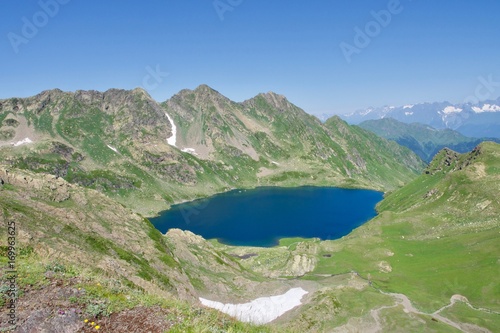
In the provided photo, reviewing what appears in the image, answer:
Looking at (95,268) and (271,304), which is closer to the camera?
(95,268)

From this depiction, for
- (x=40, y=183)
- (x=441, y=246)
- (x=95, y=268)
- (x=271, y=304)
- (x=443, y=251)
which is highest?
(x=40, y=183)

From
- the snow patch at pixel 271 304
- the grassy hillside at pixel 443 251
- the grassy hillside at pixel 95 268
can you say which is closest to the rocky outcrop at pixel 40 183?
the grassy hillside at pixel 95 268

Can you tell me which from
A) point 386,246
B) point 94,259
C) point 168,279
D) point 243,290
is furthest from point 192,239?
point 386,246

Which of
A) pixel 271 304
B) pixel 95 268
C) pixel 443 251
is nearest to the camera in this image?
pixel 95 268

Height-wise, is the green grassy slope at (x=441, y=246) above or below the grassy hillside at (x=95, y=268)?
below

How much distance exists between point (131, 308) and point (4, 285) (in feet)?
19.5

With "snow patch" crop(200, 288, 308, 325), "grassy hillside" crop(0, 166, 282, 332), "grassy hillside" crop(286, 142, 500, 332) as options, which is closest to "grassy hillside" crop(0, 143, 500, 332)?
"grassy hillside" crop(0, 166, 282, 332)

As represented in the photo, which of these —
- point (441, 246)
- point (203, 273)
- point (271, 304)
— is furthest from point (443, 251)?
point (203, 273)

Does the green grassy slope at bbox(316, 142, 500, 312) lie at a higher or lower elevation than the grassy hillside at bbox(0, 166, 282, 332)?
lower

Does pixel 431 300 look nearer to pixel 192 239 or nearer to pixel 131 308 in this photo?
pixel 192 239

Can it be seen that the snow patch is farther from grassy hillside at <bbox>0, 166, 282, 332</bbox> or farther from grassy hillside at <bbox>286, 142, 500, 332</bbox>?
grassy hillside at <bbox>286, 142, 500, 332</bbox>

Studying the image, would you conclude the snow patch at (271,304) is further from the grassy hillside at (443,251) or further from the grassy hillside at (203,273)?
the grassy hillside at (443,251)

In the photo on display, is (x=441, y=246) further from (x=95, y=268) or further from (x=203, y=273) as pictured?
(x=95, y=268)

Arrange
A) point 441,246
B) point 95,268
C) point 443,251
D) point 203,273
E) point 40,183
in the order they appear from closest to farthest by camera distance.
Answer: point 95,268 < point 40,183 < point 203,273 < point 443,251 < point 441,246
